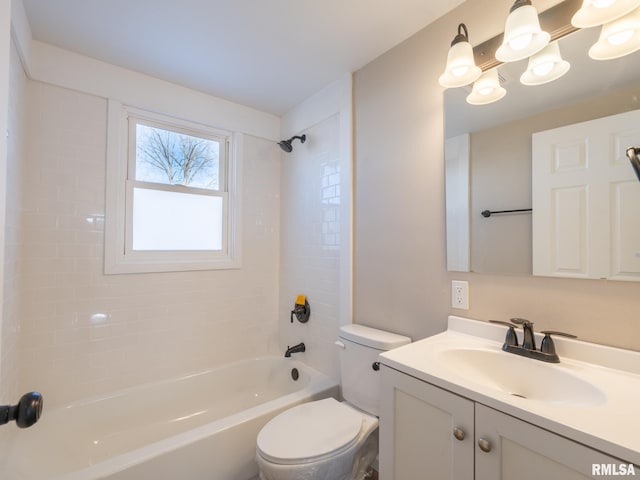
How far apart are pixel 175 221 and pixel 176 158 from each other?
1.58ft

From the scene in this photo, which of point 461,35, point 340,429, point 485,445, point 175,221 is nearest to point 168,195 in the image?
point 175,221

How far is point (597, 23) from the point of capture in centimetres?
96

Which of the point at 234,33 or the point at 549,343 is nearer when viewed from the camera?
the point at 549,343

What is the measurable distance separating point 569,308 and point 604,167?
0.51 meters

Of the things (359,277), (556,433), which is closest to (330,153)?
(359,277)

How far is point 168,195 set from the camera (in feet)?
7.11

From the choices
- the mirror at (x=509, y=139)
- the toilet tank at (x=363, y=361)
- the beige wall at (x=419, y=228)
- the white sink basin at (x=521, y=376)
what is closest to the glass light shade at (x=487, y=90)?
the mirror at (x=509, y=139)

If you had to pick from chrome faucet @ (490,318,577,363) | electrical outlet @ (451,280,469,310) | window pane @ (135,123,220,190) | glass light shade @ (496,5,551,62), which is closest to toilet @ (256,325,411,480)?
electrical outlet @ (451,280,469,310)

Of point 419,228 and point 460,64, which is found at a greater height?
point 460,64

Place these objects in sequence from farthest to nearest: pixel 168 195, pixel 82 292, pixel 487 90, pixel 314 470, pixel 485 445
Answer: pixel 168 195, pixel 82 292, pixel 487 90, pixel 314 470, pixel 485 445

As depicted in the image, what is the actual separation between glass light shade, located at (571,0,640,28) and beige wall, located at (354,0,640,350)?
A: 0.20m

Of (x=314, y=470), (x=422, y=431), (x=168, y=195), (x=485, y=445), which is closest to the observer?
(x=485, y=445)

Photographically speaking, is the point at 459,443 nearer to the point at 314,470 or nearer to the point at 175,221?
the point at 314,470

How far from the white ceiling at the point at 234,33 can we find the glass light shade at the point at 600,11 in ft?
1.79
